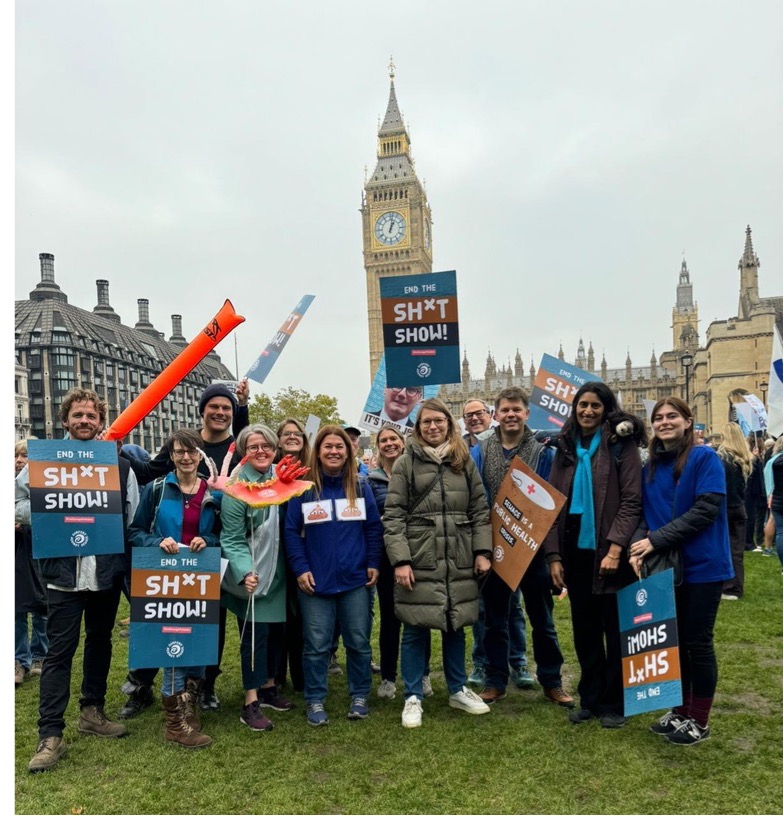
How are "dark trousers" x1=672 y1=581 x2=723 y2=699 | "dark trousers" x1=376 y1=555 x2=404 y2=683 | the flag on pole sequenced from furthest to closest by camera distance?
the flag on pole, "dark trousers" x1=376 y1=555 x2=404 y2=683, "dark trousers" x1=672 y1=581 x2=723 y2=699

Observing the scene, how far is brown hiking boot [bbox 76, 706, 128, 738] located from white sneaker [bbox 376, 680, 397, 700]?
178 centimetres

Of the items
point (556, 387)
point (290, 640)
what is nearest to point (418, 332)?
point (556, 387)

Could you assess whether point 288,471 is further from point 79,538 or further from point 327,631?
point 79,538

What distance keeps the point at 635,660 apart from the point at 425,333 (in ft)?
10.4

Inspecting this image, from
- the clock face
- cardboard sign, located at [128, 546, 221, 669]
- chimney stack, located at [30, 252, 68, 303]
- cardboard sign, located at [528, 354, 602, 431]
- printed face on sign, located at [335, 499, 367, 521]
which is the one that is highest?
the clock face

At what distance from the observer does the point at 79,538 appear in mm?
3994

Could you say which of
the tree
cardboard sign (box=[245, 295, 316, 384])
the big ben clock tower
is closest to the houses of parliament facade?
the big ben clock tower

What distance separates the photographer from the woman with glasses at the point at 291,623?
4.73 m

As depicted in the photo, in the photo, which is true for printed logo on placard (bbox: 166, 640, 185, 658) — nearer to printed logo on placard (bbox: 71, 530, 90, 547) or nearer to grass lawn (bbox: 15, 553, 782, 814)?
grass lawn (bbox: 15, 553, 782, 814)

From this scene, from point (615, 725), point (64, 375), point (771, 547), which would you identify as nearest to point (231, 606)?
point (615, 725)

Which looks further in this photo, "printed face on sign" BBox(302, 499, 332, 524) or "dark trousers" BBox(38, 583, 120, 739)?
"printed face on sign" BBox(302, 499, 332, 524)

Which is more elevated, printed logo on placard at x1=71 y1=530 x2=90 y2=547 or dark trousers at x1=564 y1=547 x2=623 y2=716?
printed logo on placard at x1=71 y1=530 x2=90 y2=547

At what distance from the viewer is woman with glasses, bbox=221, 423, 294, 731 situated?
4273mm

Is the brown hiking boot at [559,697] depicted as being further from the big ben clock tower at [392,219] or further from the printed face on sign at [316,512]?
the big ben clock tower at [392,219]
